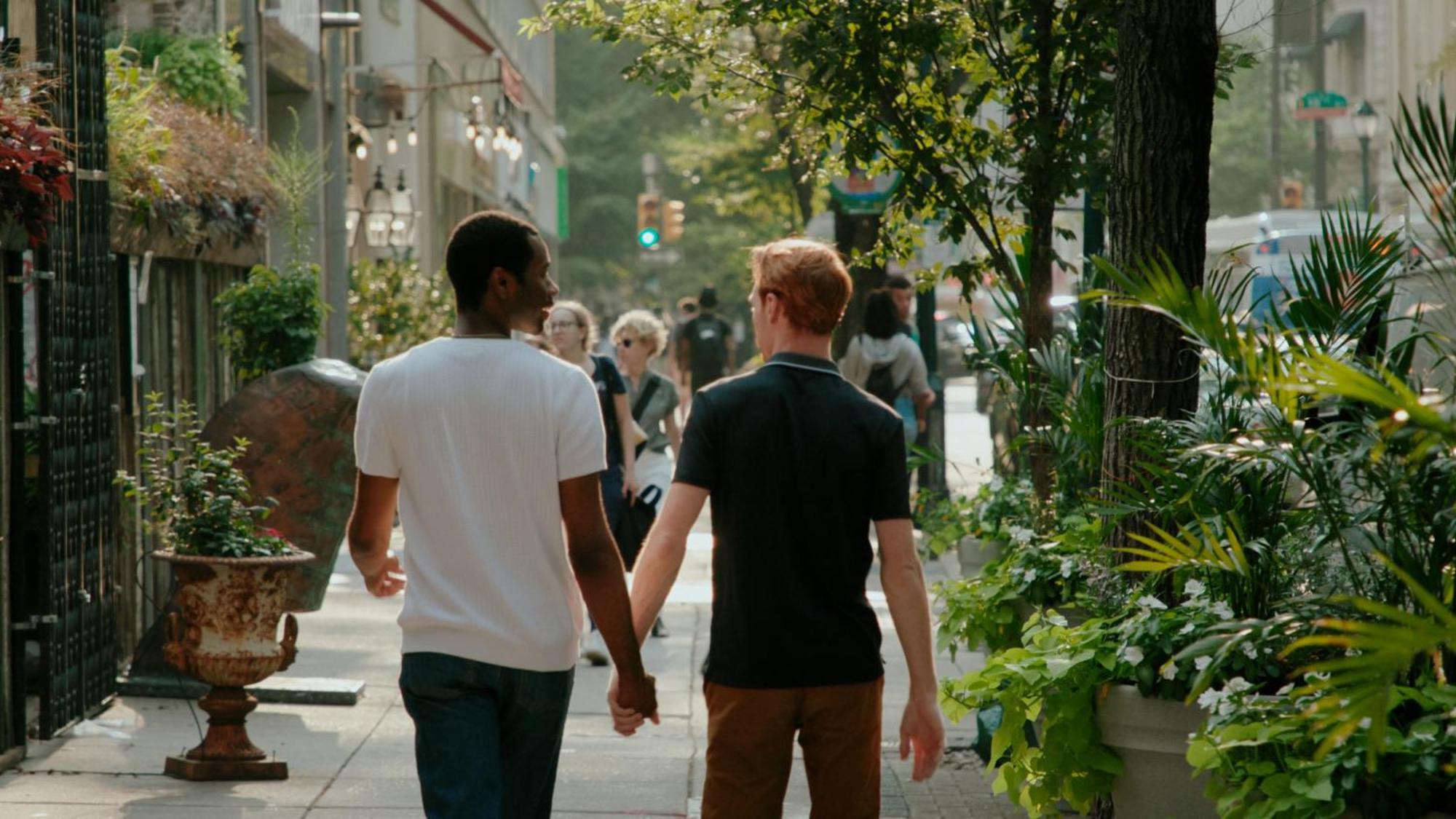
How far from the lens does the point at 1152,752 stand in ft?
16.0

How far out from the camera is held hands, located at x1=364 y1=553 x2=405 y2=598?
175 inches

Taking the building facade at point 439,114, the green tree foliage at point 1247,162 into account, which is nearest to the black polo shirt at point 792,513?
the building facade at point 439,114

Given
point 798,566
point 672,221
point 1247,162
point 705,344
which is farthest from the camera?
point 1247,162

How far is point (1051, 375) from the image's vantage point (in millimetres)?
7312

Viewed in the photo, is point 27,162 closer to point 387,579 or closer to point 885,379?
point 387,579

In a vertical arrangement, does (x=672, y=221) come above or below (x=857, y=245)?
above

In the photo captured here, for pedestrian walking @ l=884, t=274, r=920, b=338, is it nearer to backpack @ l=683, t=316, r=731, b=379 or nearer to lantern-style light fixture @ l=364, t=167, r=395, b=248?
lantern-style light fixture @ l=364, t=167, r=395, b=248

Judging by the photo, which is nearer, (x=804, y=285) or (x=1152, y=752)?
(x=804, y=285)

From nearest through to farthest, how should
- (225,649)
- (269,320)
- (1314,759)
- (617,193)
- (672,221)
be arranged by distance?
(1314,759), (225,649), (269,320), (672,221), (617,193)

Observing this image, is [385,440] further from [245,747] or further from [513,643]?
Result: [245,747]

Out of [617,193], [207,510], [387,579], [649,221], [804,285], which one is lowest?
[207,510]

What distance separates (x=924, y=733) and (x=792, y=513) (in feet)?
1.86

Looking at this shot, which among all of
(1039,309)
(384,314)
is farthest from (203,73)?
(384,314)

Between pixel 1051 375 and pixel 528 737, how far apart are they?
11.9 ft
